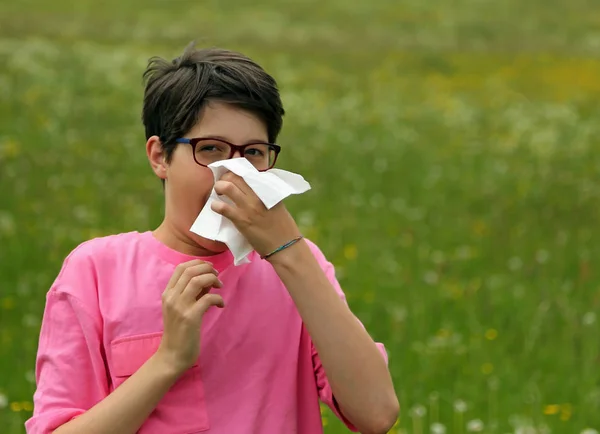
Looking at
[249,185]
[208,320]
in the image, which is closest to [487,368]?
[208,320]

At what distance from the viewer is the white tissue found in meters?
2.19

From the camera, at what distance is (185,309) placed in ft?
7.20

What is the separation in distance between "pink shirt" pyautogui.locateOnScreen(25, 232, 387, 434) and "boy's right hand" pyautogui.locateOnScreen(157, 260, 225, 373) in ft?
0.46

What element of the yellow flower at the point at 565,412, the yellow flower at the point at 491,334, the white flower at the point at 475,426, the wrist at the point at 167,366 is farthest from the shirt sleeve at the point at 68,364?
the yellow flower at the point at 491,334

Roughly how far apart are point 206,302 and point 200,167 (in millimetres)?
309

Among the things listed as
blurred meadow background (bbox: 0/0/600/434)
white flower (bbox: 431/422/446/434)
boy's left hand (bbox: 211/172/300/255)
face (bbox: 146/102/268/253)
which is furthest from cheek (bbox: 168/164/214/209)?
white flower (bbox: 431/422/446/434)

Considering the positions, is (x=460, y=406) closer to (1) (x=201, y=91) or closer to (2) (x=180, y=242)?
(2) (x=180, y=242)

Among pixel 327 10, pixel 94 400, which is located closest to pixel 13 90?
pixel 94 400

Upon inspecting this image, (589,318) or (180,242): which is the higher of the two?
(180,242)

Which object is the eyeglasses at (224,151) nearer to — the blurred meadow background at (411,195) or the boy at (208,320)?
the boy at (208,320)

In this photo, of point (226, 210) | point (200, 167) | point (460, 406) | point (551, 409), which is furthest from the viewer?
point (551, 409)

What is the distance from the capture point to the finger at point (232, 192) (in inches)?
86.0

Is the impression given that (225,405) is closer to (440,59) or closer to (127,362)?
(127,362)

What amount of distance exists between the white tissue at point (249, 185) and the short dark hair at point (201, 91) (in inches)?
7.7
